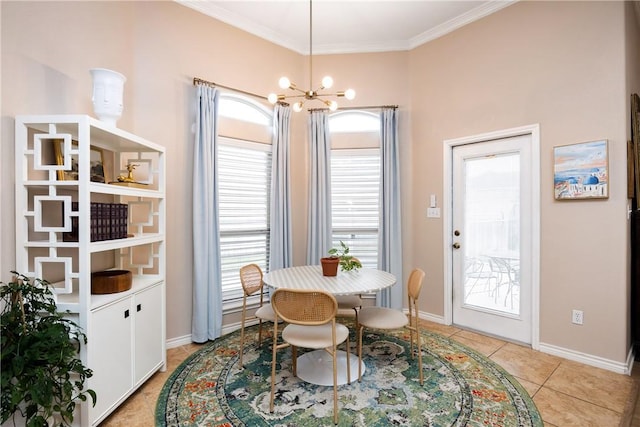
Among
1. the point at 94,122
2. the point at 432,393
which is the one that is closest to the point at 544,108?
the point at 432,393

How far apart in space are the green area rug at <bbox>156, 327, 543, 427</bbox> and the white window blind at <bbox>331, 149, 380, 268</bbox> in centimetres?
144

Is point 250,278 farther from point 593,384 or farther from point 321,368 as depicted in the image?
point 593,384

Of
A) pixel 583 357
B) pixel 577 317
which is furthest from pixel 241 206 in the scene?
pixel 583 357

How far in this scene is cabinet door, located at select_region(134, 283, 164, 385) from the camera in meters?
2.22

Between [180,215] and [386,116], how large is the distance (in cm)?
262

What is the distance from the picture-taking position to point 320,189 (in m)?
3.89

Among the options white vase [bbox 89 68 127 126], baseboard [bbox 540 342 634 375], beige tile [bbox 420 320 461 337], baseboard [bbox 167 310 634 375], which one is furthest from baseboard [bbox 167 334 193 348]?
baseboard [bbox 540 342 634 375]

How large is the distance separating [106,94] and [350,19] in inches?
104

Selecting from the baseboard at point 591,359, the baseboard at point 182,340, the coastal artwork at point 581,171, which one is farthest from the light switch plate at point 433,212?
the baseboard at point 182,340

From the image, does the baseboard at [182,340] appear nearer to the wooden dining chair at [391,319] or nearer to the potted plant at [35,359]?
the potted plant at [35,359]

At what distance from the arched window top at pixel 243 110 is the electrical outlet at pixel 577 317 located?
3.62 m

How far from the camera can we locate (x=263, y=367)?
259 centimetres

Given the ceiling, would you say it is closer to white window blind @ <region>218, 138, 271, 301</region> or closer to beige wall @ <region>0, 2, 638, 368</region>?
beige wall @ <region>0, 2, 638, 368</region>

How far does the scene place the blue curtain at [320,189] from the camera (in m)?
3.89
